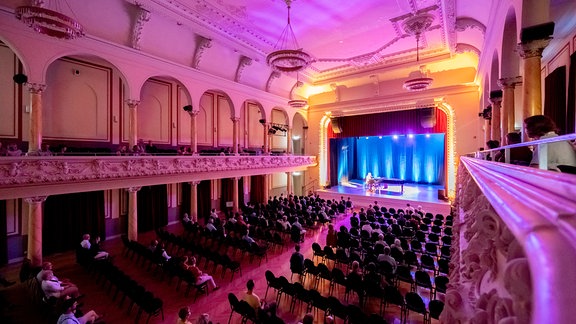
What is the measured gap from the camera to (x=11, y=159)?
7.15 meters

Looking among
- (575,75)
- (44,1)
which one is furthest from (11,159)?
(575,75)

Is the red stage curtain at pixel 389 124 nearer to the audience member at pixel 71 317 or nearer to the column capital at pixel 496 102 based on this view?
the column capital at pixel 496 102

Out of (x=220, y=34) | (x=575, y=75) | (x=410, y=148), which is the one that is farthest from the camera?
(x=410, y=148)

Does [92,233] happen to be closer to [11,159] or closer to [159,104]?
[11,159]

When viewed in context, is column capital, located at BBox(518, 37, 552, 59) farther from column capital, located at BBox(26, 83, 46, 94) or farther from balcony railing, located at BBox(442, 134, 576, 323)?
column capital, located at BBox(26, 83, 46, 94)

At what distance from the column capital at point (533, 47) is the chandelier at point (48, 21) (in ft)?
30.8

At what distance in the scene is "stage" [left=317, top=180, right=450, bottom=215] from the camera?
14756 mm

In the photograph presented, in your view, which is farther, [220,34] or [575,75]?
[220,34]

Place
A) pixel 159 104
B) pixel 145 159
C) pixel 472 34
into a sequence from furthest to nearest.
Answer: pixel 159 104 → pixel 472 34 → pixel 145 159

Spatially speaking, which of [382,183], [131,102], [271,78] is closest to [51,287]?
[131,102]

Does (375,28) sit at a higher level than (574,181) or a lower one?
higher

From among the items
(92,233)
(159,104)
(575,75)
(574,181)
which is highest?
(159,104)

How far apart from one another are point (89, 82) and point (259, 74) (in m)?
8.77

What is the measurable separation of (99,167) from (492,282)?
10556 millimetres
